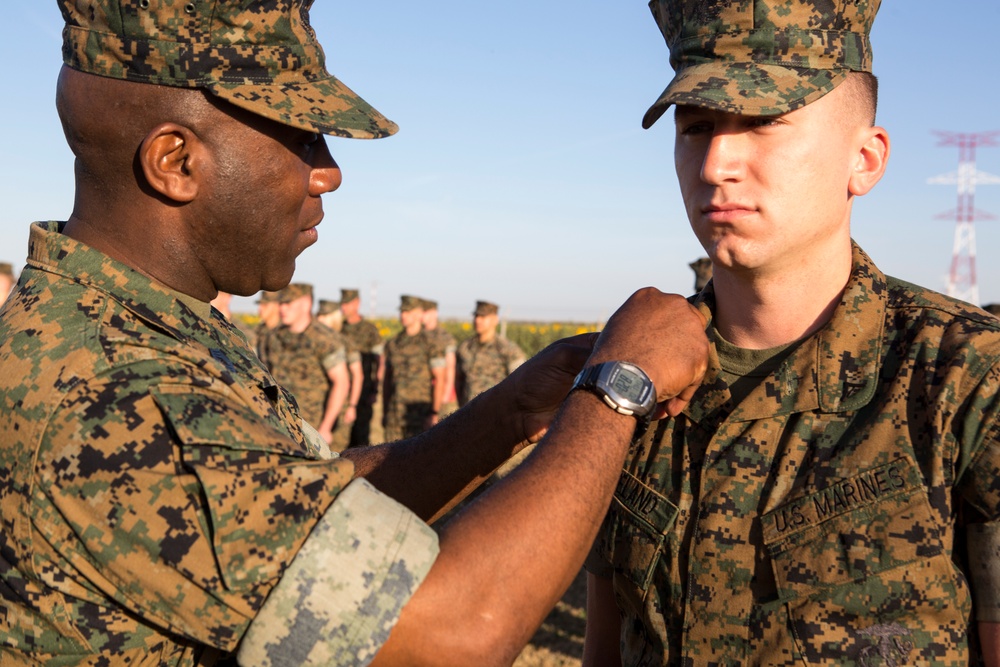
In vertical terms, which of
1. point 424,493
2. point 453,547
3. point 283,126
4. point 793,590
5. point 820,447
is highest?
point 283,126

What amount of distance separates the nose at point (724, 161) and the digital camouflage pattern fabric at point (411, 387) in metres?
11.9

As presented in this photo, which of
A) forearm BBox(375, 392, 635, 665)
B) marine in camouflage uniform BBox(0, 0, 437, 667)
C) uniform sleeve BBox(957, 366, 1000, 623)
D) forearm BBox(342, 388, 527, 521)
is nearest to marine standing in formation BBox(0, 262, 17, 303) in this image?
forearm BBox(342, 388, 527, 521)

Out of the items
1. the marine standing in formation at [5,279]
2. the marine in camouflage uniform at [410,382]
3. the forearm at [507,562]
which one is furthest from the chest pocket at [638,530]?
the marine in camouflage uniform at [410,382]

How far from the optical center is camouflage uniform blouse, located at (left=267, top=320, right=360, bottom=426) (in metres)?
12.4

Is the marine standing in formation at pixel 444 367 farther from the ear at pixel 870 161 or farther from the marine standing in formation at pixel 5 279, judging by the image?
the ear at pixel 870 161

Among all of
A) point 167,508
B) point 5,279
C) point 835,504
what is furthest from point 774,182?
point 5,279

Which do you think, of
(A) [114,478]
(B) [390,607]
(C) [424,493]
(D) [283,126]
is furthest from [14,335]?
(C) [424,493]

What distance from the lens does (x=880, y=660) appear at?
2092mm

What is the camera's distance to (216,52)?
2123mm

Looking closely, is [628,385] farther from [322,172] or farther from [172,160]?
[172,160]

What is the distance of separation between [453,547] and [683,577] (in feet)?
2.61

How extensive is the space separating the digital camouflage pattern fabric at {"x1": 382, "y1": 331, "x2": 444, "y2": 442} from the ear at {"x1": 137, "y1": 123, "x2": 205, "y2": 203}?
1206 cm

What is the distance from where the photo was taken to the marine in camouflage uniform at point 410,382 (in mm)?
14352

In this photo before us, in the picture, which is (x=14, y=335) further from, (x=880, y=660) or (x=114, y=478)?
(x=880, y=660)
